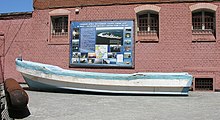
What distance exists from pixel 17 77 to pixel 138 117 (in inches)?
533

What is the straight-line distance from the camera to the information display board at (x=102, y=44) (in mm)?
17047

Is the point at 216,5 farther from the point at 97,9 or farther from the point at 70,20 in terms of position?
the point at 70,20

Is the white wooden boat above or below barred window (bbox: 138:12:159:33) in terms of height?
below

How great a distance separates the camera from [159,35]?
16797 mm

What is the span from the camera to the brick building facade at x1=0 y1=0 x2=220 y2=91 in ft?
53.3

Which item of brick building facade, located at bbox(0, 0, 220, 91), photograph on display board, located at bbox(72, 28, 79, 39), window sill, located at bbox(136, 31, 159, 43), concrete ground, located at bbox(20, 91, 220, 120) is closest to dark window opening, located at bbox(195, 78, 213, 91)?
brick building facade, located at bbox(0, 0, 220, 91)

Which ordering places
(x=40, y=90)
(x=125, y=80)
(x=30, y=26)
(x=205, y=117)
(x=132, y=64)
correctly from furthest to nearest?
1. (x=30, y=26)
2. (x=132, y=64)
3. (x=40, y=90)
4. (x=125, y=80)
5. (x=205, y=117)

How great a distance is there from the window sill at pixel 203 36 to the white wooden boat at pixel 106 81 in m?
3.75

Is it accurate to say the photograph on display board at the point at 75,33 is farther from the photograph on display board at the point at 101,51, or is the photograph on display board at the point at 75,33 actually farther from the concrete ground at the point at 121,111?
the concrete ground at the point at 121,111

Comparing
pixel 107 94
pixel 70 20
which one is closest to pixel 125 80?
pixel 107 94

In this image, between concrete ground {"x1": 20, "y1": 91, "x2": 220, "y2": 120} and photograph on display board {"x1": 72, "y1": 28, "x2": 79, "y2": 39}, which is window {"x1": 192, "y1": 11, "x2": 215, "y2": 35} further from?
photograph on display board {"x1": 72, "y1": 28, "x2": 79, "y2": 39}

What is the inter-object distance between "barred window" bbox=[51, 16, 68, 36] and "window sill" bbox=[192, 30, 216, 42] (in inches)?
333

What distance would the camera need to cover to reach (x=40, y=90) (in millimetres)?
15641

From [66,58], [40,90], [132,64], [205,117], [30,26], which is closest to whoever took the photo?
[205,117]
